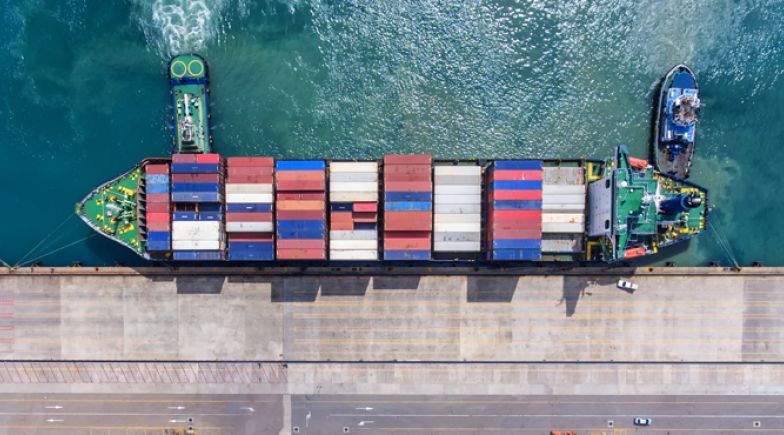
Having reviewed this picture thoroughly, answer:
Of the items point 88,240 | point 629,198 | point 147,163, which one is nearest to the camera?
point 629,198

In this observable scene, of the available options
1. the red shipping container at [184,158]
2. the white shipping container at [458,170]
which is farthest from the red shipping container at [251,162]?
the white shipping container at [458,170]

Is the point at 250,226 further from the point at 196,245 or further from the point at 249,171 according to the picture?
the point at 196,245

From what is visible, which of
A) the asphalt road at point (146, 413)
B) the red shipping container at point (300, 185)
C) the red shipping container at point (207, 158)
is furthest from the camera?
the asphalt road at point (146, 413)

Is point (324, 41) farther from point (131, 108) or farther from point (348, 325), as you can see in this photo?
point (348, 325)

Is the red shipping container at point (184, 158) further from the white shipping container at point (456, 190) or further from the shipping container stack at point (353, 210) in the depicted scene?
the white shipping container at point (456, 190)

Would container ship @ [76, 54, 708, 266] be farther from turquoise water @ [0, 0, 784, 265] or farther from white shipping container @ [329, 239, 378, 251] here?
turquoise water @ [0, 0, 784, 265]

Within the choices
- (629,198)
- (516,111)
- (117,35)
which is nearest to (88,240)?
(117,35)

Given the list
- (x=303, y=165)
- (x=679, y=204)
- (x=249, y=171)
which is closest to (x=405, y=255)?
(x=303, y=165)
